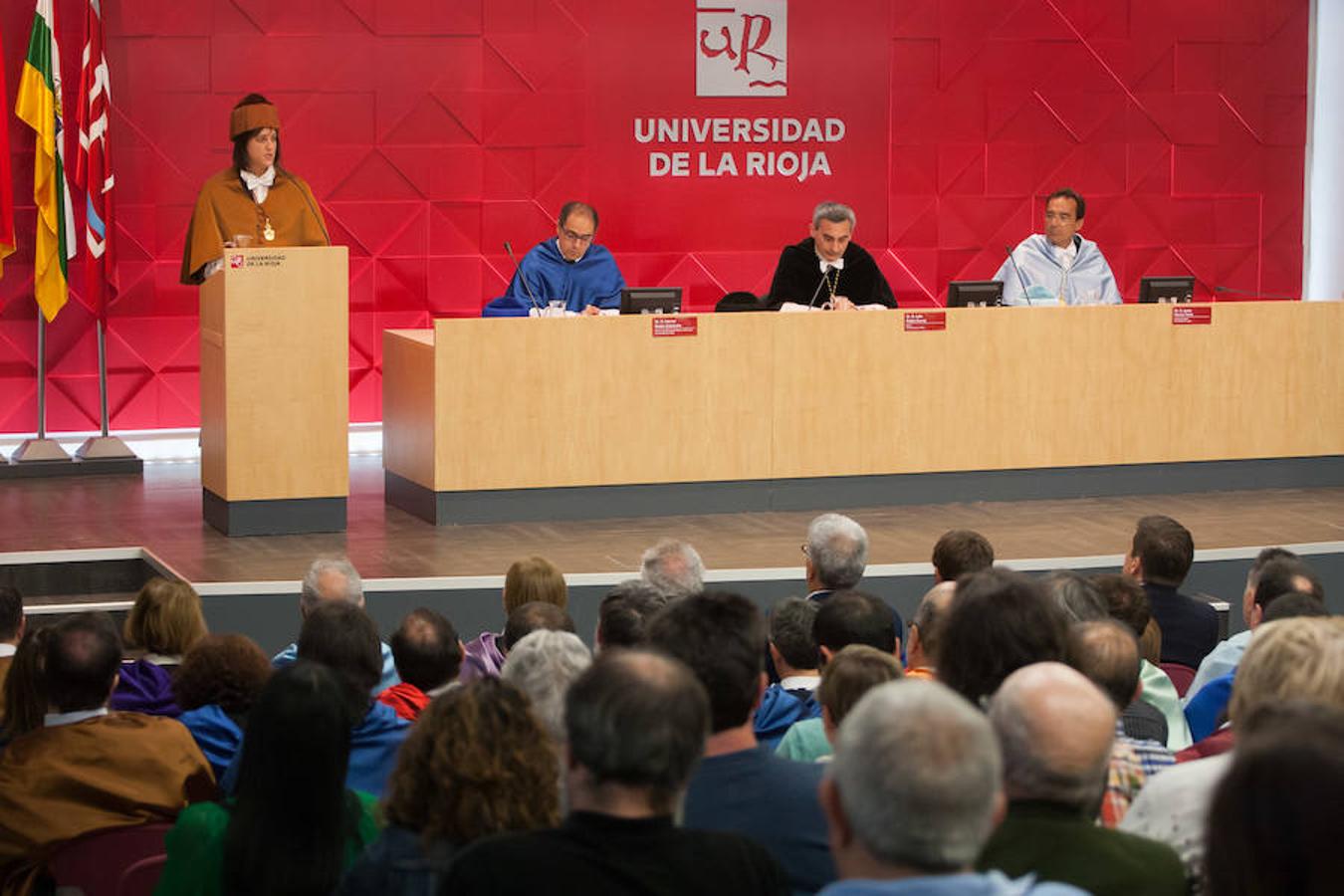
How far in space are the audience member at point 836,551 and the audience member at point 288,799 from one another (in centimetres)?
293

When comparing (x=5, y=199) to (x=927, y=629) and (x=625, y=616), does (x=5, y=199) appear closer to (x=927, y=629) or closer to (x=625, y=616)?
(x=625, y=616)

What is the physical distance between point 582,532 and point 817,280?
2.02 m

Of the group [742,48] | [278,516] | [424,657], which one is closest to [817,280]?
[742,48]

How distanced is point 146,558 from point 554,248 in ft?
9.36

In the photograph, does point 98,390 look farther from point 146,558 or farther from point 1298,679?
point 1298,679

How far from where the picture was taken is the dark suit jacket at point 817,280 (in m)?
10.2

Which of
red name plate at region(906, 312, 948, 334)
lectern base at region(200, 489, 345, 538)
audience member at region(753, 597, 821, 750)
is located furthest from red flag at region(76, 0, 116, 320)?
audience member at region(753, 597, 821, 750)

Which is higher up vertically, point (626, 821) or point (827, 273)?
point (827, 273)

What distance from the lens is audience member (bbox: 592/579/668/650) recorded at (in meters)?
4.93

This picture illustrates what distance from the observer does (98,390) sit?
37.3 feet

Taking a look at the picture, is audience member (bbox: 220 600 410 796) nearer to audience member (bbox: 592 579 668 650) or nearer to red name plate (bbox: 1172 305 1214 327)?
audience member (bbox: 592 579 668 650)

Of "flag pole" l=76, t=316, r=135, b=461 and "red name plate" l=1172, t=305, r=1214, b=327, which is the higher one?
"red name plate" l=1172, t=305, r=1214, b=327

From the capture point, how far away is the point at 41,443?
10688 millimetres

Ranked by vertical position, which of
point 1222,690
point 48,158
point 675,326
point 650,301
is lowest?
point 1222,690
